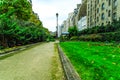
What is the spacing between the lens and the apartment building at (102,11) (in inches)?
1951

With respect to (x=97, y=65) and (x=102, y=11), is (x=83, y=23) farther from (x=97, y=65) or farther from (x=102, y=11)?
(x=97, y=65)

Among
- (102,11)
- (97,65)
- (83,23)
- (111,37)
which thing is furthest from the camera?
(83,23)

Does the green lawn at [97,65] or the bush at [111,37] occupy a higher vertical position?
the bush at [111,37]

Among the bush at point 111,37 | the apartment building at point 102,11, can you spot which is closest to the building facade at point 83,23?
the apartment building at point 102,11

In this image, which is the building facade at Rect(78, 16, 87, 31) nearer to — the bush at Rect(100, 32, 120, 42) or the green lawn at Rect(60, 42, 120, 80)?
the bush at Rect(100, 32, 120, 42)

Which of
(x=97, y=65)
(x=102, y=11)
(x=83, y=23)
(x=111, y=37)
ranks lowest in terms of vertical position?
(x=97, y=65)

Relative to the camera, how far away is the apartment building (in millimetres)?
49544

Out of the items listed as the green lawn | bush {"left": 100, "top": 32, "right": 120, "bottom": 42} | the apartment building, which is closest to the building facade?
the apartment building

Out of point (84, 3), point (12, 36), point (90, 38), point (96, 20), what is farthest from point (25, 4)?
point (84, 3)

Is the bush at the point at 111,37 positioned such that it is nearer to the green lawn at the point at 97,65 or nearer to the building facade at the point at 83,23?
the green lawn at the point at 97,65

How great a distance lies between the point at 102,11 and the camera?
199 feet

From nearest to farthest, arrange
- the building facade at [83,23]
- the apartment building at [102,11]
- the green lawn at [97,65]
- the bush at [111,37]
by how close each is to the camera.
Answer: the green lawn at [97,65], the bush at [111,37], the apartment building at [102,11], the building facade at [83,23]

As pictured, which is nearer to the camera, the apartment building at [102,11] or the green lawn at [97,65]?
the green lawn at [97,65]

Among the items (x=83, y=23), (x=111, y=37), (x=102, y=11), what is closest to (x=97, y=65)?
(x=111, y=37)
